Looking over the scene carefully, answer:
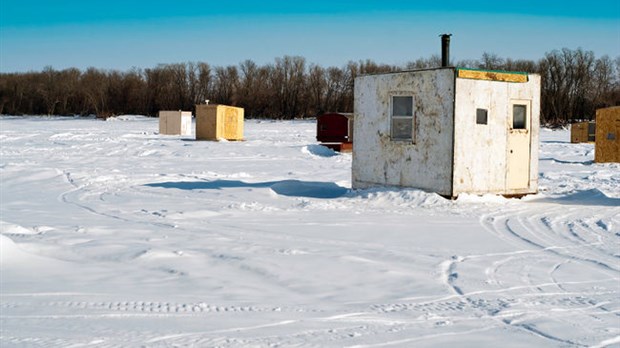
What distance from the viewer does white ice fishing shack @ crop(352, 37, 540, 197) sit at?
43.9 feet

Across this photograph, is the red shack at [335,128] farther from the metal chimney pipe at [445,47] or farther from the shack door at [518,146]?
the shack door at [518,146]

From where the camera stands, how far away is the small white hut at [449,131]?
13.4 metres

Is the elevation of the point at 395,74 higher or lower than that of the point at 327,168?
higher

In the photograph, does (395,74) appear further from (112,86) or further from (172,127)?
(112,86)

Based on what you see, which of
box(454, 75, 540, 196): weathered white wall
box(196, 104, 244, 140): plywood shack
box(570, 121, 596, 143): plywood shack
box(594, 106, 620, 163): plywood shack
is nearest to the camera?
box(454, 75, 540, 196): weathered white wall

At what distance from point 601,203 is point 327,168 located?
10211 mm

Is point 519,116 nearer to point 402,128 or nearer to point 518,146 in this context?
point 518,146

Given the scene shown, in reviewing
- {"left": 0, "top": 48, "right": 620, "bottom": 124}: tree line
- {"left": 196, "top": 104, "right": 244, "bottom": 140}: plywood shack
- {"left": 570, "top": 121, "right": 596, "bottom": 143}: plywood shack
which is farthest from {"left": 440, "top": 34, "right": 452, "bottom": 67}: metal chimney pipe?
{"left": 0, "top": 48, "right": 620, "bottom": 124}: tree line

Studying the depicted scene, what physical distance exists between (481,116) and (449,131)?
0.84 meters

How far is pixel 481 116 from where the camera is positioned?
44.8 ft

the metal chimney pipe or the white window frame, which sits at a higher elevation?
the metal chimney pipe

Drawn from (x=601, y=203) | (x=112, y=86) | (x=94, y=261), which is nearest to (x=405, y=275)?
(x=94, y=261)

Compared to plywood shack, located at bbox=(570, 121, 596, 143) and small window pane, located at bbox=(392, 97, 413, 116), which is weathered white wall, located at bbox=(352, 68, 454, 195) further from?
plywood shack, located at bbox=(570, 121, 596, 143)

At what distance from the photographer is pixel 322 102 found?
8669cm
